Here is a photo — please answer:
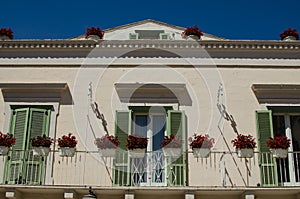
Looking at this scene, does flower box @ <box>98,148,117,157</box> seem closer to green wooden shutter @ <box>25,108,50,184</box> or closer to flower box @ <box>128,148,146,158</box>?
flower box @ <box>128,148,146,158</box>

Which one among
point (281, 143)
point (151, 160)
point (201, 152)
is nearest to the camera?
point (281, 143)

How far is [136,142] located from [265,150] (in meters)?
3.29

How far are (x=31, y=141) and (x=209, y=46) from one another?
5.48m

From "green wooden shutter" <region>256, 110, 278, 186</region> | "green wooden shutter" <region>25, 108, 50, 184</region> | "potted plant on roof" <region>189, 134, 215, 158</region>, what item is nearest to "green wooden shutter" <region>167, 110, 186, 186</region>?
"potted plant on roof" <region>189, 134, 215, 158</region>

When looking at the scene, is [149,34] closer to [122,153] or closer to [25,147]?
[122,153]

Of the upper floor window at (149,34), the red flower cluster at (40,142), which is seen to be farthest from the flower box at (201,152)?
the upper floor window at (149,34)

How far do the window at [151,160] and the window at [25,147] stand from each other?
194 centimetres

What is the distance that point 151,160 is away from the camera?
38.9 feet

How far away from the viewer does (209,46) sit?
43.8ft

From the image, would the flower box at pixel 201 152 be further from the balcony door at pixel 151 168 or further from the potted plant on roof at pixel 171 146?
the balcony door at pixel 151 168

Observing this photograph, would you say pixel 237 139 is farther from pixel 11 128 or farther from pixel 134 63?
pixel 11 128

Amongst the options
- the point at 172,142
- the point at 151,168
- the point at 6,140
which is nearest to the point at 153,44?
the point at 172,142

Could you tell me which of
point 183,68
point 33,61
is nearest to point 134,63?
point 183,68

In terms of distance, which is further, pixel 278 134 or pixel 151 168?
pixel 278 134
